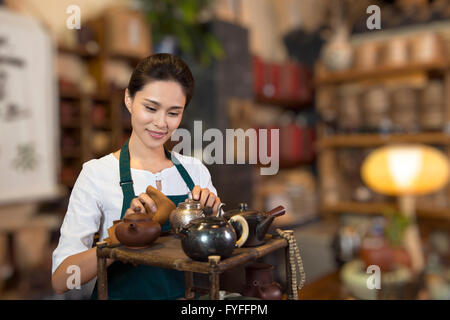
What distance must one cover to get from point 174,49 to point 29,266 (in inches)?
68.7

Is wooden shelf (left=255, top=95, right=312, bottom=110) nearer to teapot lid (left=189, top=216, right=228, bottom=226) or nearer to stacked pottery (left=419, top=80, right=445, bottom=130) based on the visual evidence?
stacked pottery (left=419, top=80, right=445, bottom=130)

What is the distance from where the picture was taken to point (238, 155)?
2.10 feet

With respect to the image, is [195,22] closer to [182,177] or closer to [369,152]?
[369,152]

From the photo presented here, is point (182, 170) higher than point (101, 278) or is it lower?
higher

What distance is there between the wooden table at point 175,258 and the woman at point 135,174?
18 millimetres

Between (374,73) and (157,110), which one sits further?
(374,73)

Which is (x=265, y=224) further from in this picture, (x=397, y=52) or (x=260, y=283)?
(x=397, y=52)

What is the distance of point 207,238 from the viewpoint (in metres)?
0.55

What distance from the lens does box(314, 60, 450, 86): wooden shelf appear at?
423cm

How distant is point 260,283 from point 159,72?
0.34m

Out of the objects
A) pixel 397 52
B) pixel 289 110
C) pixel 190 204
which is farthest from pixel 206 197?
pixel 289 110

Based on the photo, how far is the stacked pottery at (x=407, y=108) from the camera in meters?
4.31

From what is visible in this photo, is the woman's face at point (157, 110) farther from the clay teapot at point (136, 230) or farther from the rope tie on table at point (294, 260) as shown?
the rope tie on table at point (294, 260)

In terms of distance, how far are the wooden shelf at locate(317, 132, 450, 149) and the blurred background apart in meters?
0.02
